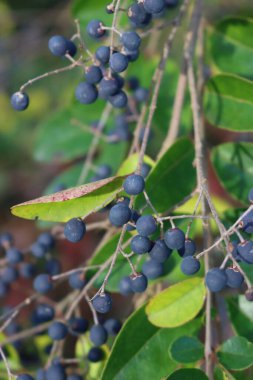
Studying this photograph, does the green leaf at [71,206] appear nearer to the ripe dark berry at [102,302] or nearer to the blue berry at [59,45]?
the ripe dark berry at [102,302]

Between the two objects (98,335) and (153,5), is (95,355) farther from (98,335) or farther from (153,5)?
(153,5)

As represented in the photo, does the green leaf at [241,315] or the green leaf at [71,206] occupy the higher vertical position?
the green leaf at [71,206]

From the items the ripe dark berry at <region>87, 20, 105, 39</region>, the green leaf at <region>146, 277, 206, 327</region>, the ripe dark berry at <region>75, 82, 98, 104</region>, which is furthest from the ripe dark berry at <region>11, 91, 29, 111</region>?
the green leaf at <region>146, 277, 206, 327</region>

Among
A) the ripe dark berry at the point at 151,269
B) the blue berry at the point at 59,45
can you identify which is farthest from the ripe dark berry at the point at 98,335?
the blue berry at the point at 59,45

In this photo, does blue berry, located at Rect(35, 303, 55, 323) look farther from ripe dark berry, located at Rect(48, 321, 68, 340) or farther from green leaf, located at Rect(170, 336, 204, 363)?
green leaf, located at Rect(170, 336, 204, 363)

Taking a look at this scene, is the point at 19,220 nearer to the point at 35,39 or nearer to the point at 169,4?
the point at 35,39
